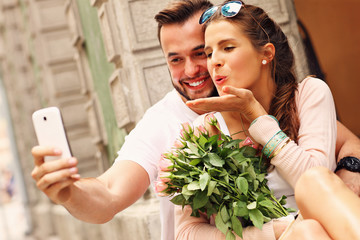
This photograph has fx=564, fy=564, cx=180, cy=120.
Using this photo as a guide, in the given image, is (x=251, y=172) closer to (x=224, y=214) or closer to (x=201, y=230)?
(x=224, y=214)

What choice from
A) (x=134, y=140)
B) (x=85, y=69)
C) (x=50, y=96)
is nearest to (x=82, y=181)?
(x=134, y=140)

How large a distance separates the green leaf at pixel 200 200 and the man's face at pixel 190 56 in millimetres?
745

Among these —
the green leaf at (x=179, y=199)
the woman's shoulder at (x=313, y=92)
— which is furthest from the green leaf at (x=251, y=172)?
the woman's shoulder at (x=313, y=92)

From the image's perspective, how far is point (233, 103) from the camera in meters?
2.38

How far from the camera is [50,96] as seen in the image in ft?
29.2

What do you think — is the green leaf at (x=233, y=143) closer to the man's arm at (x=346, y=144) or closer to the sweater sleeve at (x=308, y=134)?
the sweater sleeve at (x=308, y=134)

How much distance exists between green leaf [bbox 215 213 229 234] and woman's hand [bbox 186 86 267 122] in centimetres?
45

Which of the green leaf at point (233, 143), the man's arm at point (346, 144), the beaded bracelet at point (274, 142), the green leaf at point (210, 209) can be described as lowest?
the green leaf at point (210, 209)

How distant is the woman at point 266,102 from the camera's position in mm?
2395

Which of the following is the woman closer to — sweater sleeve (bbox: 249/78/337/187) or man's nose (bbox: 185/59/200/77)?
sweater sleeve (bbox: 249/78/337/187)

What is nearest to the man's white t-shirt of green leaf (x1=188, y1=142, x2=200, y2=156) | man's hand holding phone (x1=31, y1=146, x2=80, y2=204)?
green leaf (x1=188, y1=142, x2=200, y2=156)

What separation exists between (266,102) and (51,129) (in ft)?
3.69

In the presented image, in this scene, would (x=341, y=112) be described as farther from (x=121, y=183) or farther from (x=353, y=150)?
(x=121, y=183)

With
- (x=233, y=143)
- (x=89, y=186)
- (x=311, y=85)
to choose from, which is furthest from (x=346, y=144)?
(x=89, y=186)
